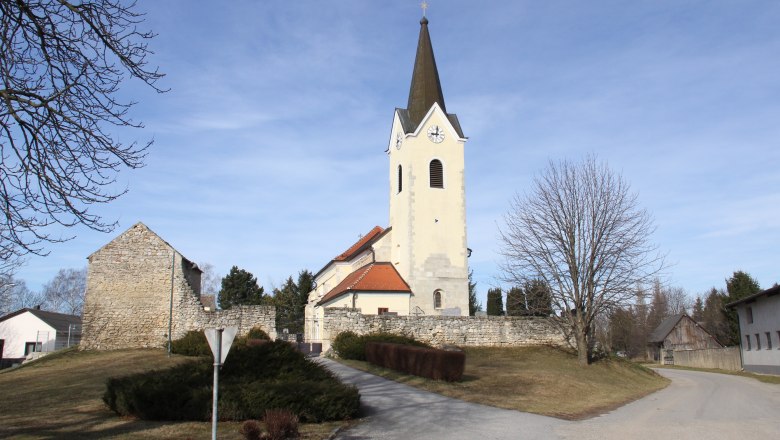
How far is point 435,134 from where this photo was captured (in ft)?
126

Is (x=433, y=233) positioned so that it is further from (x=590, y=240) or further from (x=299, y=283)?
(x=299, y=283)

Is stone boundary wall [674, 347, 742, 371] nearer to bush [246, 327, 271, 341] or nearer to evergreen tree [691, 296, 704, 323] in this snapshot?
evergreen tree [691, 296, 704, 323]

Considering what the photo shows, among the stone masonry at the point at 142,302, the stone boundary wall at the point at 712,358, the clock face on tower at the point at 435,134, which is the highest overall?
the clock face on tower at the point at 435,134

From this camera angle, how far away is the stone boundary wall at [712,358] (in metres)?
43.7

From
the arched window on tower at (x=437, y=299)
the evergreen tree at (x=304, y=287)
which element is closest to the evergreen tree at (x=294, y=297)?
the evergreen tree at (x=304, y=287)

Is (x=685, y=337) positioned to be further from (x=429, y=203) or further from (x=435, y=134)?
(x=435, y=134)

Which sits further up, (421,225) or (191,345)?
(421,225)

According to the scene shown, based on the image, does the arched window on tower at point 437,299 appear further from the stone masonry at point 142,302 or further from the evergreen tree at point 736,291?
the evergreen tree at point 736,291

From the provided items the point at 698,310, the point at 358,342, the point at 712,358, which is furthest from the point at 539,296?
the point at 698,310

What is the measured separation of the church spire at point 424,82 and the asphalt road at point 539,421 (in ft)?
76.8

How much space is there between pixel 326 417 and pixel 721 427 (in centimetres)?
878

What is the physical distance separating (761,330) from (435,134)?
24.5 metres

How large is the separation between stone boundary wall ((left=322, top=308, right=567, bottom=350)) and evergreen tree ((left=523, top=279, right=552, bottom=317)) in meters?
2.24

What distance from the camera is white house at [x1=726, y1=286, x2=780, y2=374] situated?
36.3 metres
